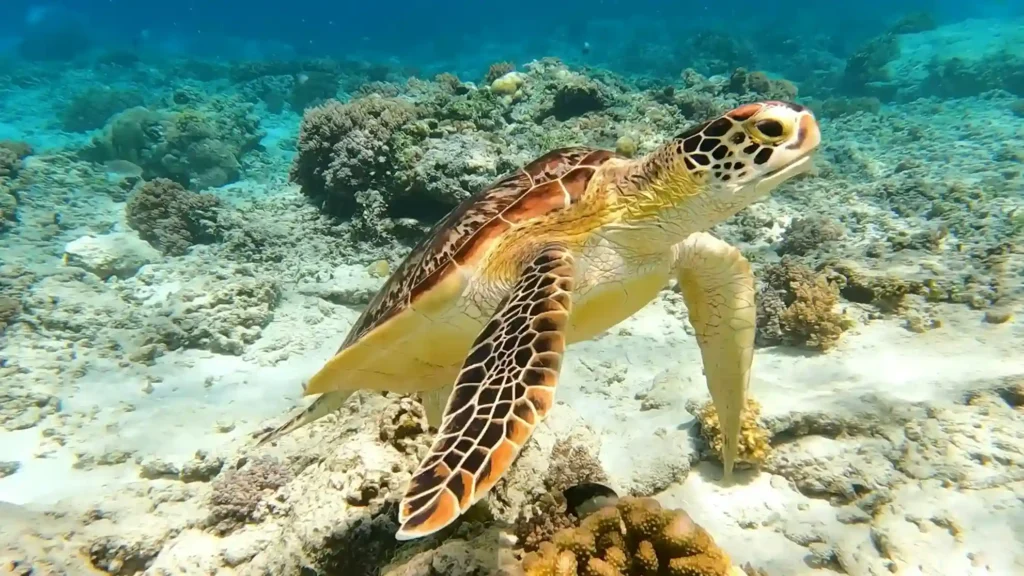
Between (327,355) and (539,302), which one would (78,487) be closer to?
(327,355)

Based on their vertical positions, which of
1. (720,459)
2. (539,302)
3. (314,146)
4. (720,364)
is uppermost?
(314,146)

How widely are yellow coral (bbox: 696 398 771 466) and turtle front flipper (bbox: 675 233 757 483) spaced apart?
0.45 ft

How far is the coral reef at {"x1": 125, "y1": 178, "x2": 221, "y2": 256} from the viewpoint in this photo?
756 centimetres

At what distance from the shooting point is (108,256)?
6.91 metres

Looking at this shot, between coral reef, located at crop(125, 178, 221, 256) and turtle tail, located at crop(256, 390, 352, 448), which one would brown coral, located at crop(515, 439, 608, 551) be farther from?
coral reef, located at crop(125, 178, 221, 256)

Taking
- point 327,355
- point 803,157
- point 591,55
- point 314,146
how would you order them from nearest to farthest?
point 803,157
point 327,355
point 314,146
point 591,55

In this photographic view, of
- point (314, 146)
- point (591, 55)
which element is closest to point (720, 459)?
point (314, 146)

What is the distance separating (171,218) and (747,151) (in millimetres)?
8213

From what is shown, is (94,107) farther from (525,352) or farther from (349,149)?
(525,352)

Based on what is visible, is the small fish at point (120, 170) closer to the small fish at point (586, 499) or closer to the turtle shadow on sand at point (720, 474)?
the small fish at point (586, 499)

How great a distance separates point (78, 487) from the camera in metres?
3.71

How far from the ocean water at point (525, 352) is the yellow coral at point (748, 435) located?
2 cm

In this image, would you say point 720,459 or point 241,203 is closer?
point 720,459

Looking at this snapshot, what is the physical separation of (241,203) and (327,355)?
550cm
